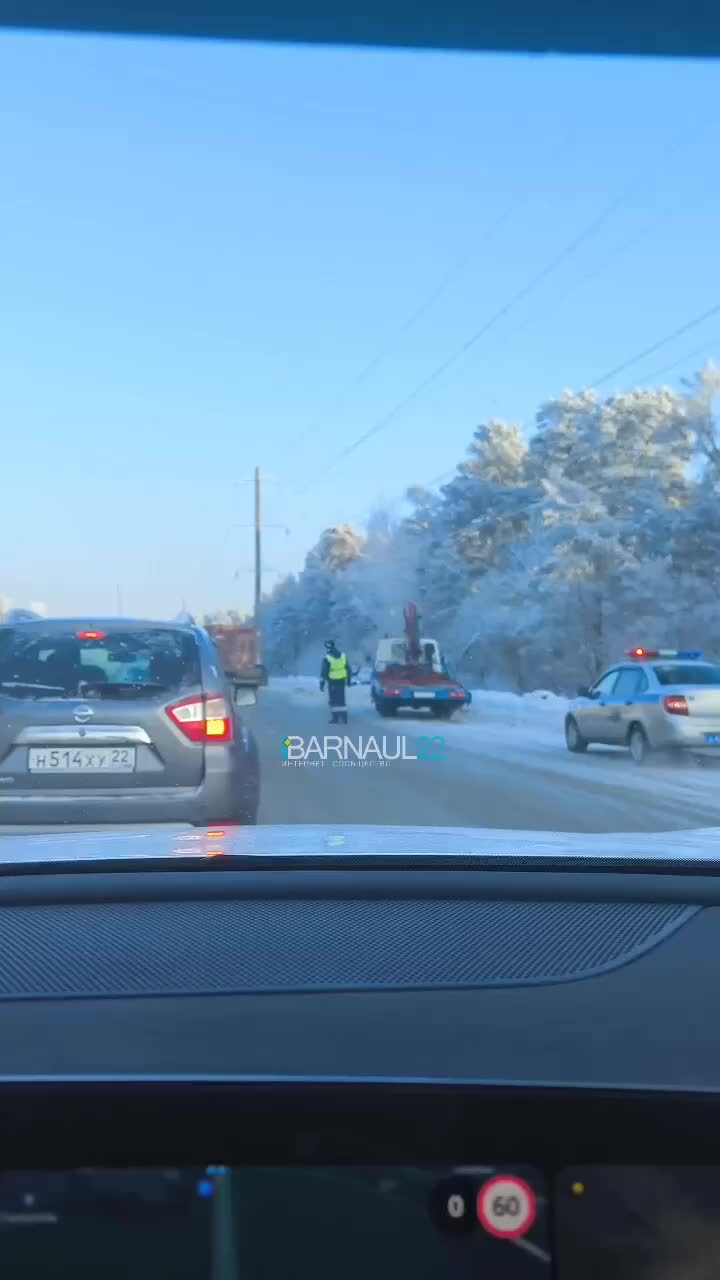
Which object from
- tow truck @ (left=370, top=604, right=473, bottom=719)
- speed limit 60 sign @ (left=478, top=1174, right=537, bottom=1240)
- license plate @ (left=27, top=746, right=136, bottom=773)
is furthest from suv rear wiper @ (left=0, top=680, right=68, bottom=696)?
tow truck @ (left=370, top=604, right=473, bottom=719)

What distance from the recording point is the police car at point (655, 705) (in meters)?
16.4

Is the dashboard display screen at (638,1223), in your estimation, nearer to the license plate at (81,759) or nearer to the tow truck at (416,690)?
the license plate at (81,759)

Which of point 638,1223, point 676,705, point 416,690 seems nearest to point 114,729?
point 638,1223

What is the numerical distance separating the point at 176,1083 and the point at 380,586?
7222cm

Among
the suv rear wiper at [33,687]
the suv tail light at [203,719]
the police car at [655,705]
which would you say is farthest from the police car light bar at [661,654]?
the suv rear wiper at [33,687]

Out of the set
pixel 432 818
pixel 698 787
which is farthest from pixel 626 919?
pixel 698 787

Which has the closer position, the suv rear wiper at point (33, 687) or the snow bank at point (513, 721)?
the suv rear wiper at point (33, 687)

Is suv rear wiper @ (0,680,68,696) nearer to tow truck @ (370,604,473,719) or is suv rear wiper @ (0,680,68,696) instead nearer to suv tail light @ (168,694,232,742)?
suv tail light @ (168,694,232,742)

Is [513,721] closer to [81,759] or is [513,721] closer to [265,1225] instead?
[81,759]

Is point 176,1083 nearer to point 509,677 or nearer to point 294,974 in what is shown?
point 294,974

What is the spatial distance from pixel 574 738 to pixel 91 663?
1307 centimetres

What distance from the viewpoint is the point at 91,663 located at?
24.0 feet

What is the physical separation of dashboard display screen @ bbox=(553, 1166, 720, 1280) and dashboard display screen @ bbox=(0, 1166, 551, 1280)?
0.12ft

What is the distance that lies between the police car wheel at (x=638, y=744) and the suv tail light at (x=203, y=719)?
10.7m
